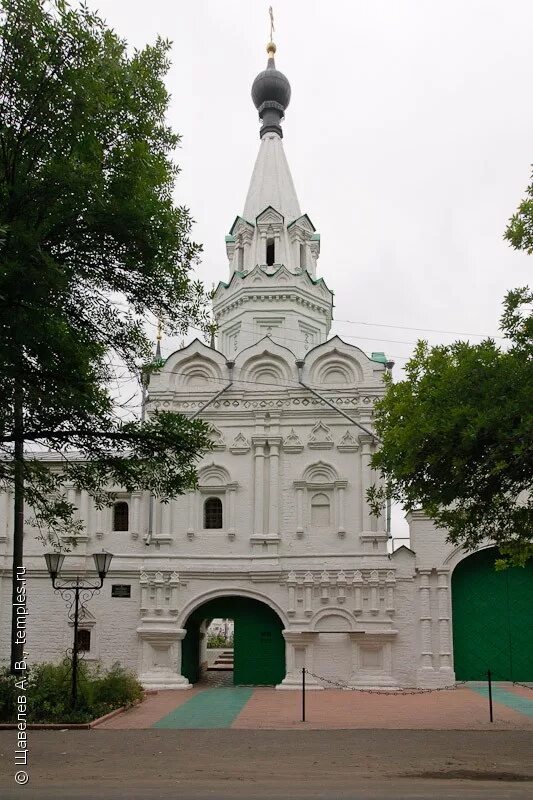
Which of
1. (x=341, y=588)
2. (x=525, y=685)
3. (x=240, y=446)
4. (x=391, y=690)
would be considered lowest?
(x=391, y=690)

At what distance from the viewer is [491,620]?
74.2ft

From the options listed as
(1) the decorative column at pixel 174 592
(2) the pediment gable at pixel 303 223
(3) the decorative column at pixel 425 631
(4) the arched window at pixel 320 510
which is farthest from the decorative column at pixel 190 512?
(2) the pediment gable at pixel 303 223

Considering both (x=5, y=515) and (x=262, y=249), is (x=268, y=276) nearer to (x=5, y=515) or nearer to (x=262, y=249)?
(x=262, y=249)

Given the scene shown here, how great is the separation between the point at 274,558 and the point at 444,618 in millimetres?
4803

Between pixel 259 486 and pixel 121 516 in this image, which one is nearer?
pixel 259 486

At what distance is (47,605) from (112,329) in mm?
12988

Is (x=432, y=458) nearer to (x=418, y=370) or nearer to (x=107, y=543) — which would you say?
(x=418, y=370)

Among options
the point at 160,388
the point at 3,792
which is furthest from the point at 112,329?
the point at 160,388

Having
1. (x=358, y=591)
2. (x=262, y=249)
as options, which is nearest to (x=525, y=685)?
(x=358, y=591)

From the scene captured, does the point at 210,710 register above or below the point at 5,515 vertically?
below

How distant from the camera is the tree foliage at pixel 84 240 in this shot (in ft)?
34.0

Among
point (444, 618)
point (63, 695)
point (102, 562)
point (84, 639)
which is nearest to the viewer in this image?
point (63, 695)

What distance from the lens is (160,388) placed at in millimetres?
24328

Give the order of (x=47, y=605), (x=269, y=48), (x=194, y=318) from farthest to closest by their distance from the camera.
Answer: (x=269, y=48) → (x=47, y=605) → (x=194, y=318)
